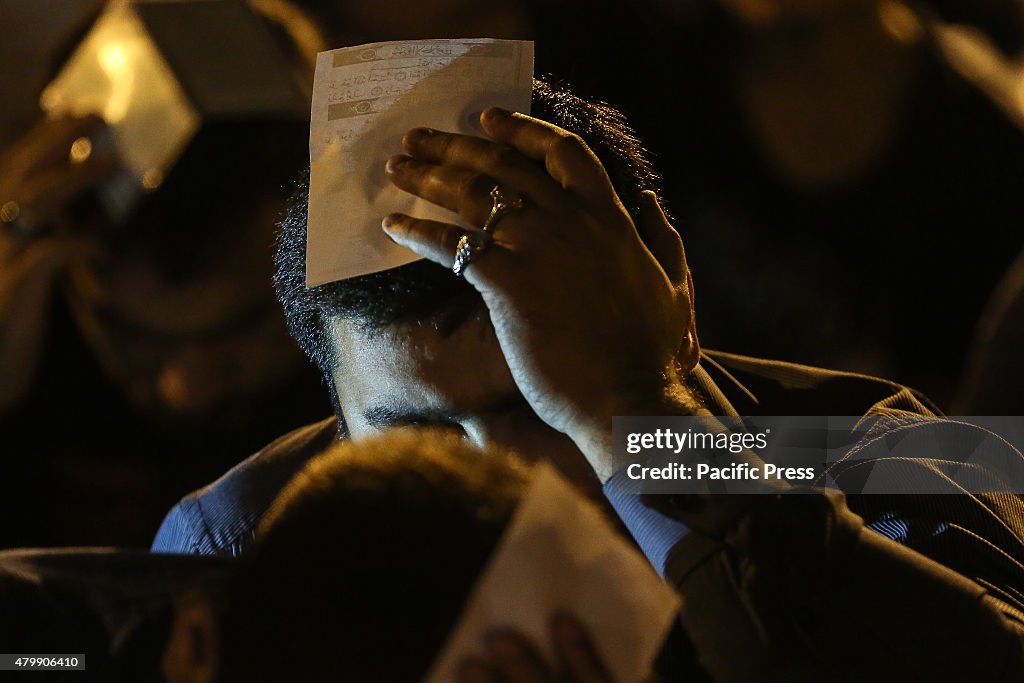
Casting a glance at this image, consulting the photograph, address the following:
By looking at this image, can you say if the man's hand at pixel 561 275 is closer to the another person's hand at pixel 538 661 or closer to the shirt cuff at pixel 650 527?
the shirt cuff at pixel 650 527

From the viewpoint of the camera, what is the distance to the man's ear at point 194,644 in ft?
2.50

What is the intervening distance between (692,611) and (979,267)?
5.66 ft

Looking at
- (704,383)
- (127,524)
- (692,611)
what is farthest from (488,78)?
(127,524)

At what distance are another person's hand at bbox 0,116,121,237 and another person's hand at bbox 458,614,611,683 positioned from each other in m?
1.76

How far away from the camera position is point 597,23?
270cm

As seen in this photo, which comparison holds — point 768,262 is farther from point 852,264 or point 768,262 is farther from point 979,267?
point 979,267

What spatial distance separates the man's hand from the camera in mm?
1250

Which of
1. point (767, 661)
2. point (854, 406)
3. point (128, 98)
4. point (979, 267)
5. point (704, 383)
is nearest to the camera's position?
point (767, 661)

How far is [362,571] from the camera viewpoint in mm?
745

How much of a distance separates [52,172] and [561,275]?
141cm

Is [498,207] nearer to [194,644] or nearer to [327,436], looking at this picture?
[194,644]

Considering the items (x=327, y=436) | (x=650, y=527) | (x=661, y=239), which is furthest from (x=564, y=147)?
(x=327, y=436)

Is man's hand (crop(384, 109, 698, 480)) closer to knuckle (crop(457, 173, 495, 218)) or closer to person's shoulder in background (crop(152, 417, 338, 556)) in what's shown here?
knuckle (crop(457, 173, 495, 218))

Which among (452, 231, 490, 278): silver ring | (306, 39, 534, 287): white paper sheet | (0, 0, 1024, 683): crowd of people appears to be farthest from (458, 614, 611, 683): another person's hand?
(306, 39, 534, 287): white paper sheet
